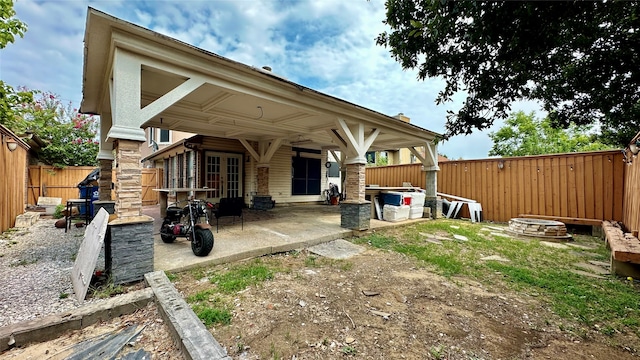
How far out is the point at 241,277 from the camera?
128 inches

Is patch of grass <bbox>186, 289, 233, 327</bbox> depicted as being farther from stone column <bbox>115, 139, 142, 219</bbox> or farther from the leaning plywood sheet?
stone column <bbox>115, 139, 142, 219</bbox>

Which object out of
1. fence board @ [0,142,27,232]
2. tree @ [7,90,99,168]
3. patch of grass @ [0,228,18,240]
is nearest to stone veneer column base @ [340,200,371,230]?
patch of grass @ [0,228,18,240]

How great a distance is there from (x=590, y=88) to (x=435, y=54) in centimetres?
212

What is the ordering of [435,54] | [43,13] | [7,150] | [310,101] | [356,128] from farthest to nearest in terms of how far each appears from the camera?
[356,128] → [7,150] → [43,13] → [310,101] → [435,54]

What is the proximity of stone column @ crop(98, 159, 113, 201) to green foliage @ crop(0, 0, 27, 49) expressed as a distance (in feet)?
10.8

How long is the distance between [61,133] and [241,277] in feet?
47.3

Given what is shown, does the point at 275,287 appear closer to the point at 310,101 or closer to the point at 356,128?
the point at 310,101

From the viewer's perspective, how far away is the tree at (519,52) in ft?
Result: 7.42

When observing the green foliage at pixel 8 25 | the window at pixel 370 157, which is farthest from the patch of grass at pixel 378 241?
the window at pixel 370 157

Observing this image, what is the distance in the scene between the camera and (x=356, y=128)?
6234 millimetres

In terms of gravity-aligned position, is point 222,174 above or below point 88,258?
above

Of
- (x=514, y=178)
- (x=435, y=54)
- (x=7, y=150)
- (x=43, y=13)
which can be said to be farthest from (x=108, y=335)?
(x=514, y=178)

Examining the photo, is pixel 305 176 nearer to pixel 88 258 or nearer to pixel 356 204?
pixel 356 204

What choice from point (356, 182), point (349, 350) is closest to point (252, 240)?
point (356, 182)
